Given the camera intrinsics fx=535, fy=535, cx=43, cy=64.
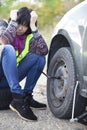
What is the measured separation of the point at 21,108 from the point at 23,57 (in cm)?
51

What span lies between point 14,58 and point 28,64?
22 centimetres

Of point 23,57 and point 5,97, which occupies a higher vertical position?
point 23,57

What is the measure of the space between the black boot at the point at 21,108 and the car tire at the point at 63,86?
25 centimetres

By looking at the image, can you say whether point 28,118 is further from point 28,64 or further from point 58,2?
point 58,2

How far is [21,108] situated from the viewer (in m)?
4.92

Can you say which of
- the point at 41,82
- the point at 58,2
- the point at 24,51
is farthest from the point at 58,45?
the point at 58,2

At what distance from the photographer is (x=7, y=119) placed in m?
4.95

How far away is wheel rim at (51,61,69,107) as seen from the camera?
15.8 feet

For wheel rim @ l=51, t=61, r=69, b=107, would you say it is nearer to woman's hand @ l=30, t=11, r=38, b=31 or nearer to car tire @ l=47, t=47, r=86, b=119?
car tire @ l=47, t=47, r=86, b=119

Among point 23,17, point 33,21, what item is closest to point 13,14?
point 23,17

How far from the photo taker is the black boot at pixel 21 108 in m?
4.86

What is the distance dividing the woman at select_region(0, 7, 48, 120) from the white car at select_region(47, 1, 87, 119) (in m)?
0.16

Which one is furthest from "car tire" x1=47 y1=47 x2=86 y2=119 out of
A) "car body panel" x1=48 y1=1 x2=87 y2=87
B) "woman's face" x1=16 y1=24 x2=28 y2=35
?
"woman's face" x1=16 y1=24 x2=28 y2=35

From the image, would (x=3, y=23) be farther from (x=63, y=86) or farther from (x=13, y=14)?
(x=63, y=86)
